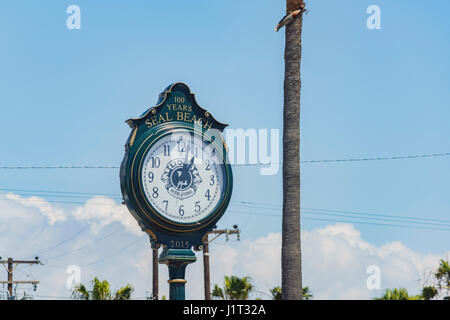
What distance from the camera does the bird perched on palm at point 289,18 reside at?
15097 mm

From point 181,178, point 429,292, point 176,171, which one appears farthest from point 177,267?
point 429,292

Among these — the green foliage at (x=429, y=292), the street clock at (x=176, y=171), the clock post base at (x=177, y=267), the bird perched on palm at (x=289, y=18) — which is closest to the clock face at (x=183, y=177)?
the street clock at (x=176, y=171)

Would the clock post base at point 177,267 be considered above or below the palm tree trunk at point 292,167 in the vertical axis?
below

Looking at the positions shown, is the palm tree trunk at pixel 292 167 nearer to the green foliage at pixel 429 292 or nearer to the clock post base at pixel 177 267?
the clock post base at pixel 177 267

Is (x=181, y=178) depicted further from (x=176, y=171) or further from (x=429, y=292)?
(x=429, y=292)

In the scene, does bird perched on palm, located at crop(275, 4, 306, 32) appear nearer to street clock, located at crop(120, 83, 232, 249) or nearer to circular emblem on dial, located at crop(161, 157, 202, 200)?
street clock, located at crop(120, 83, 232, 249)

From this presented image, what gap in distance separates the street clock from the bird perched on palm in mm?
2267

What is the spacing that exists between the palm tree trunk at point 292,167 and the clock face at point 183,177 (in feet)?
4.03

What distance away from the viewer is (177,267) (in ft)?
45.6

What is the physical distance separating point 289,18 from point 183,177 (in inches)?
148

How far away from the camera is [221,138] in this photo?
14.6 metres

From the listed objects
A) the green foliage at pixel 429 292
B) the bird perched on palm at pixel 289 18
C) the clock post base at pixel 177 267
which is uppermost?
the bird perched on palm at pixel 289 18
